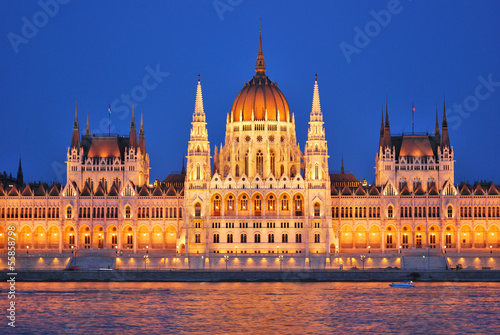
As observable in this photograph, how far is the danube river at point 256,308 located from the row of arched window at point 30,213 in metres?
29.1

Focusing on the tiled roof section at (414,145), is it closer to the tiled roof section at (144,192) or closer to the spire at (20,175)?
the tiled roof section at (144,192)

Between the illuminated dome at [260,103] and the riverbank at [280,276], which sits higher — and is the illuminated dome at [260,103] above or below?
above

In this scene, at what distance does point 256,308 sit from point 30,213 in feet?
210

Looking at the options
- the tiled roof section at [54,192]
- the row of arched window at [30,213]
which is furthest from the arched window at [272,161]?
the row of arched window at [30,213]

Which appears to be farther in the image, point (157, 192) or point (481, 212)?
point (157, 192)

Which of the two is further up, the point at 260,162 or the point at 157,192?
the point at 260,162

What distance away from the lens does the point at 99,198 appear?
159250 millimetres

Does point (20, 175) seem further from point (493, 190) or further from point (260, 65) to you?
point (493, 190)

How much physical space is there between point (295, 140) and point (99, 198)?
1289 inches

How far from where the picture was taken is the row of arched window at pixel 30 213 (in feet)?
523

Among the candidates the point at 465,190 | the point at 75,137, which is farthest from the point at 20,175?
the point at 465,190

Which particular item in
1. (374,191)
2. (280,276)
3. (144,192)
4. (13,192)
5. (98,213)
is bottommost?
(280,276)

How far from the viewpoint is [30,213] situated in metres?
160

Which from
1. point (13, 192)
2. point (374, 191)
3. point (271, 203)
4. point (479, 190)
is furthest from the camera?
point (13, 192)
